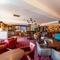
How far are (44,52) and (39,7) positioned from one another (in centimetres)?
195

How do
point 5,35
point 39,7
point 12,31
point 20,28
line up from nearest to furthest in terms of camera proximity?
point 39,7 → point 5,35 → point 12,31 → point 20,28

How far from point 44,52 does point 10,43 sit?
308 cm

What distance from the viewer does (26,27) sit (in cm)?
1642

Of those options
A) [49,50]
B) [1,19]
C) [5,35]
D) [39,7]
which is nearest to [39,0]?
[39,7]

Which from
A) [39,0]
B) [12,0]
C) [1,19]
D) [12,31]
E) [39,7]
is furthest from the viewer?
[12,31]

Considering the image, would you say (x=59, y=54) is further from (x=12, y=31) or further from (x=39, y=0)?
(x=12, y=31)

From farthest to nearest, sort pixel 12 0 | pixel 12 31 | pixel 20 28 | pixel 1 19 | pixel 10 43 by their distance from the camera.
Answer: pixel 20 28
pixel 12 31
pixel 1 19
pixel 10 43
pixel 12 0

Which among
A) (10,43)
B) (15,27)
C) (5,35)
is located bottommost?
(10,43)

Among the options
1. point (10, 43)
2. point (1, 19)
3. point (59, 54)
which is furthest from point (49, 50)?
point (1, 19)

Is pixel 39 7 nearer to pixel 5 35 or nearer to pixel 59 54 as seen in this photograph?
pixel 59 54

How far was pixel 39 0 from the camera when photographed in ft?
9.98

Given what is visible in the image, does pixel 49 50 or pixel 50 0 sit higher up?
pixel 50 0

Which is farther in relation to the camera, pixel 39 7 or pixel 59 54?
pixel 39 7

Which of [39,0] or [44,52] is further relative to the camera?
→ [39,0]
